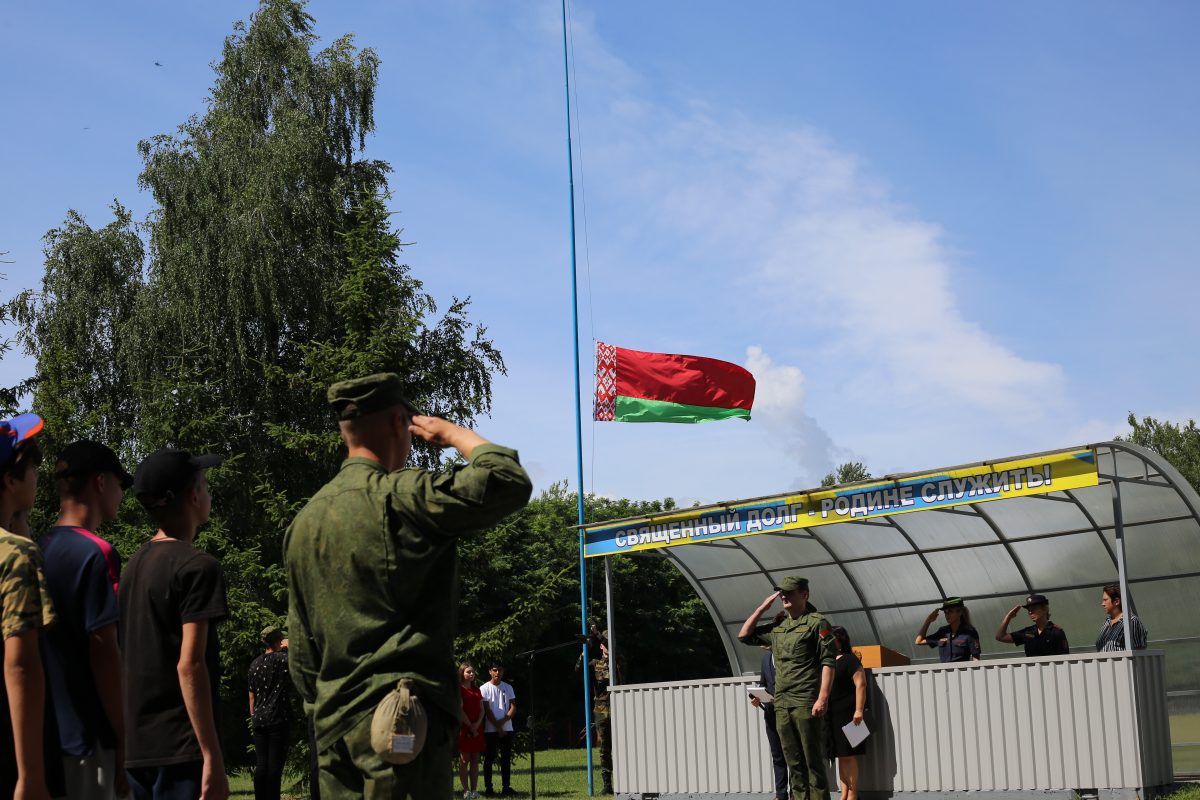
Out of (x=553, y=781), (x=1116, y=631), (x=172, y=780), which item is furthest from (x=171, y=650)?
(x=553, y=781)

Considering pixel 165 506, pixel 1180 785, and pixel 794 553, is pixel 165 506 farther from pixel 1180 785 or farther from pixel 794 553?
pixel 794 553

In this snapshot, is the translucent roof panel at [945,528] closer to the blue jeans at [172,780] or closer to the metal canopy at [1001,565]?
the metal canopy at [1001,565]

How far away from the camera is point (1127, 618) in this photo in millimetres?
12648

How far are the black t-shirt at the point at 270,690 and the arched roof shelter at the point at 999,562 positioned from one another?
16.4 ft

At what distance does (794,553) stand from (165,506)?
15161 millimetres

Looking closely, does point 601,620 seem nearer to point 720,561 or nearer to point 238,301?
point 238,301

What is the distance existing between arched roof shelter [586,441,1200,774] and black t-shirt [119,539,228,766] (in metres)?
9.91

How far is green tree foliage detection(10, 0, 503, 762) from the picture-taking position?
87.6 feet

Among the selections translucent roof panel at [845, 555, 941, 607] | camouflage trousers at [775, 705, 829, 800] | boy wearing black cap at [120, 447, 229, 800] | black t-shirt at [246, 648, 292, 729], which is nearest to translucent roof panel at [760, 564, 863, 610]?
translucent roof panel at [845, 555, 941, 607]

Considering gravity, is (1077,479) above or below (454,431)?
above

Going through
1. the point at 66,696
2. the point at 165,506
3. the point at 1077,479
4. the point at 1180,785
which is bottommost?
the point at 1180,785

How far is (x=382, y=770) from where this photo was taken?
3852 millimetres

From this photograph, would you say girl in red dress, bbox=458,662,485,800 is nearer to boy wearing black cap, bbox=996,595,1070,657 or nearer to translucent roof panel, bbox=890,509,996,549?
translucent roof panel, bbox=890,509,996,549

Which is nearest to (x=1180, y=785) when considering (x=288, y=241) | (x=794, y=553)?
(x=794, y=553)
